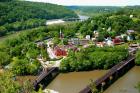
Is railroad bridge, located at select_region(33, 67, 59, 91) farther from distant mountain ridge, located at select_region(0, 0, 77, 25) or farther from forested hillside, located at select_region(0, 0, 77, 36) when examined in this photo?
distant mountain ridge, located at select_region(0, 0, 77, 25)

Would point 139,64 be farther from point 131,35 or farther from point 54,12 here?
point 54,12

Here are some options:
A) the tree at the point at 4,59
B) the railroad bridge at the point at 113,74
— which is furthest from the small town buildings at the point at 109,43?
the tree at the point at 4,59

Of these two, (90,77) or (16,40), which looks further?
(16,40)

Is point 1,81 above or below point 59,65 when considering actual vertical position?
above

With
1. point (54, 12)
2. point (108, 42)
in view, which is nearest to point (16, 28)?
point (108, 42)

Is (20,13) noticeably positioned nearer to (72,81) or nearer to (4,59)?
A: (4,59)

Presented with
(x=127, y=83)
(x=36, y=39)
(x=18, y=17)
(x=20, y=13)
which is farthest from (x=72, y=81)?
(x=20, y=13)
